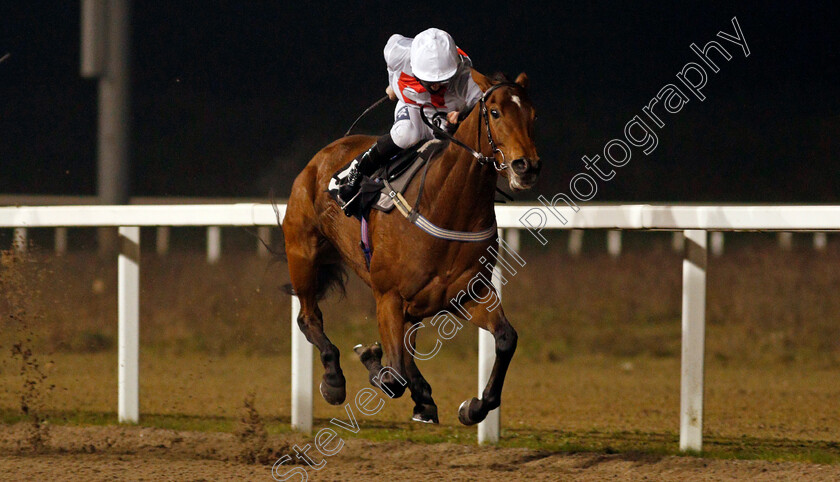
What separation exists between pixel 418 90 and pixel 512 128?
765 millimetres

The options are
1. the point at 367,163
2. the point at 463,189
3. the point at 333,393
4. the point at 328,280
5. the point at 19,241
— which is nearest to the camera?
the point at 463,189

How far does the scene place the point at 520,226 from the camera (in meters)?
4.90

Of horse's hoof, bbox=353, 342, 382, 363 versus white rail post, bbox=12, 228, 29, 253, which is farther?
white rail post, bbox=12, 228, 29, 253

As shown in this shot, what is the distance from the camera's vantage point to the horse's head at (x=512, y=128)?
11.1 feet

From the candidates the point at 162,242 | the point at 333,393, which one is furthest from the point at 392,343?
the point at 162,242

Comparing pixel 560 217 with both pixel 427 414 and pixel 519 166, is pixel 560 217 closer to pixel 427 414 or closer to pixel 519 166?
pixel 427 414

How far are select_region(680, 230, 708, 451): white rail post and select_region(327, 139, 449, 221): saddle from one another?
1.37 m

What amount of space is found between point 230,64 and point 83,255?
353 cm

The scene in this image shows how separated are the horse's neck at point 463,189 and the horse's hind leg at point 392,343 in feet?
1.33

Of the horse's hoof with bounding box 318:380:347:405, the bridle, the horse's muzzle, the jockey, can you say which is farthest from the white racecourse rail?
the horse's muzzle

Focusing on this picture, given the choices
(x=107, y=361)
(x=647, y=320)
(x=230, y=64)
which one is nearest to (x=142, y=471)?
(x=107, y=361)

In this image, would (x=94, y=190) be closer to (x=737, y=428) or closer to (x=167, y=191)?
(x=167, y=191)

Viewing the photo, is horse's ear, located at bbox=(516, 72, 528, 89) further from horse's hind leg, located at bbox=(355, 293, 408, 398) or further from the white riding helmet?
horse's hind leg, located at bbox=(355, 293, 408, 398)

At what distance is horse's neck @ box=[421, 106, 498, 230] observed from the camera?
3797mm
